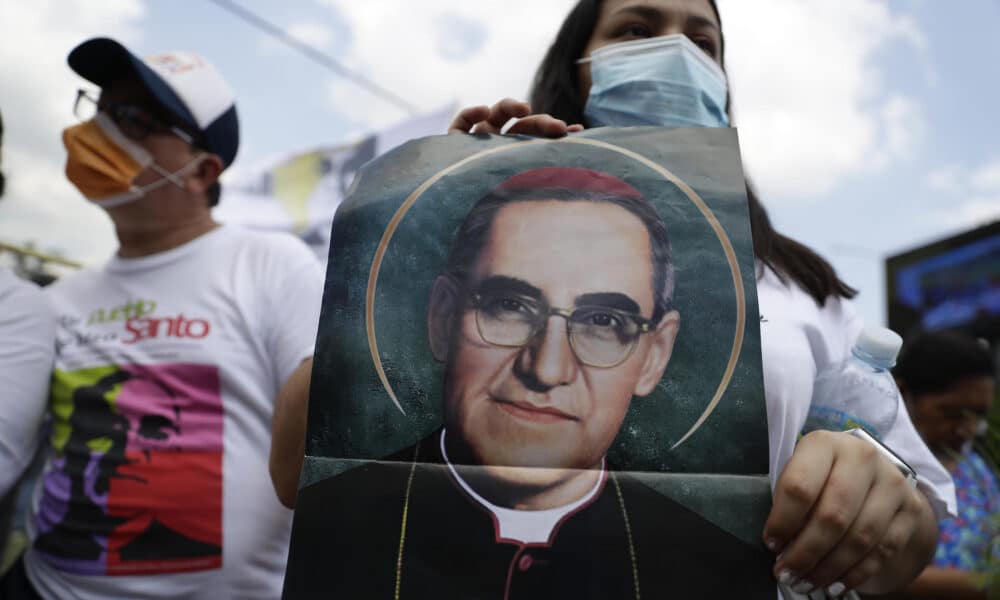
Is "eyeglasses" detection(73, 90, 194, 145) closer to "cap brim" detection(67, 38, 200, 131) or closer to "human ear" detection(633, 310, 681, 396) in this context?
"cap brim" detection(67, 38, 200, 131)

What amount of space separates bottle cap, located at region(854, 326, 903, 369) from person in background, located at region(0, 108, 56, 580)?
1.47 meters

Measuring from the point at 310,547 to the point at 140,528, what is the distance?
76 cm

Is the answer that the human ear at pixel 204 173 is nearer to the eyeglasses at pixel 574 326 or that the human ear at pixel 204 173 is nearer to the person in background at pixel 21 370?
the person in background at pixel 21 370

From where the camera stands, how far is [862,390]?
2.88 feet

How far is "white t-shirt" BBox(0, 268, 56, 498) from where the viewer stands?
137cm

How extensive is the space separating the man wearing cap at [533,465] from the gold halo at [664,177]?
45mm

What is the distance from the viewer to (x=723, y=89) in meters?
1.19

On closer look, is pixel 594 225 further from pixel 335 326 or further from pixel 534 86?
pixel 534 86

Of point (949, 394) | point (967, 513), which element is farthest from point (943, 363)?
point (967, 513)

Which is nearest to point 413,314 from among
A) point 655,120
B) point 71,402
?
point 655,120

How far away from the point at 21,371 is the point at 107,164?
1.65 ft

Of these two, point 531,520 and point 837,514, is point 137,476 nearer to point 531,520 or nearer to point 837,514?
point 531,520

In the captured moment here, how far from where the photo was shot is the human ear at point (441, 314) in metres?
0.75

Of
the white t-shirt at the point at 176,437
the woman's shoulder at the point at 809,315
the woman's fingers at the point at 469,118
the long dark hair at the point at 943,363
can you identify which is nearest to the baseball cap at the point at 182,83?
the white t-shirt at the point at 176,437
